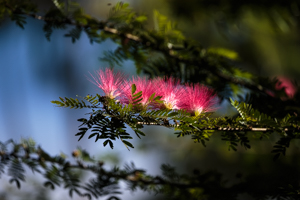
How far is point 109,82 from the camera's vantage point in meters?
0.38

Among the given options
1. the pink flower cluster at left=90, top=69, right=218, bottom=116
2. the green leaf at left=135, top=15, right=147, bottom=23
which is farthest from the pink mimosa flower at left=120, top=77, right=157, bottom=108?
the green leaf at left=135, top=15, right=147, bottom=23

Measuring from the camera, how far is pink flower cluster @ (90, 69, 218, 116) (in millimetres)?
374

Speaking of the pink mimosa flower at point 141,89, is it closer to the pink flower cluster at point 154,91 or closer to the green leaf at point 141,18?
the pink flower cluster at point 154,91

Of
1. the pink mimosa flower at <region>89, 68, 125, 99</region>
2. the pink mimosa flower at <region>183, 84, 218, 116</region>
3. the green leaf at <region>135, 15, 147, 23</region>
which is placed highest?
the green leaf at <region>135, 15, 147, 23</region>

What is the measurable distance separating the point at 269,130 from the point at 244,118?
0.04 metres

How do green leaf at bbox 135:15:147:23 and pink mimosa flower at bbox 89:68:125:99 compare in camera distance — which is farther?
green leaf at bbox 135:15:147:23

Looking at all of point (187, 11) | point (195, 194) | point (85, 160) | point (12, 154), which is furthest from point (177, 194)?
point (187, 11)

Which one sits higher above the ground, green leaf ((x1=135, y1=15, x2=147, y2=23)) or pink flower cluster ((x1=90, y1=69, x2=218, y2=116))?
green leaf ((x1=135, y1=15, x2=147, y2=23))

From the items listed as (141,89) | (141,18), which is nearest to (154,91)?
(141,89)

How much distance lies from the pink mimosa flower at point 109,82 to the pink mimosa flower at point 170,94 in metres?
0.05

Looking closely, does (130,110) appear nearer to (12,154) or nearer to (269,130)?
(269,130)

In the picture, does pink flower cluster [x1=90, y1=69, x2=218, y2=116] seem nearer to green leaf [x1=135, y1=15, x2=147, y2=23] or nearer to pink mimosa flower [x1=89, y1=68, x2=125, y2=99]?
pink mimosa flower [x1=89, y1=68, x2=125, y2=99]

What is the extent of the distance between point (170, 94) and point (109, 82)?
0.08 m

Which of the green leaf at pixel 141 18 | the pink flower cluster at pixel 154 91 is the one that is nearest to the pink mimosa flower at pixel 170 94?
the pink flower cluster at pixel 154 91
